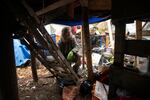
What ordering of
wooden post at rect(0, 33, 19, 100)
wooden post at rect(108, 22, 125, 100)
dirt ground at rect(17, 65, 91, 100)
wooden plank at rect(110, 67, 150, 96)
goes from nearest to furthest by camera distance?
1. wooden plank at rect(110, 67, 150, 96)
2. wooden post at rect(108, 22, 125, 100)
3. wooden post at rect(0, 33, 19, 100)
4. dirt ground at rect(17, 65, 91, 100)

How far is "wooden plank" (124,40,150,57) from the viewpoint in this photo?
1.78m

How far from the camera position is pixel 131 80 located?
1909mm

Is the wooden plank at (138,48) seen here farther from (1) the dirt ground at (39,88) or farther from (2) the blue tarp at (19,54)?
(2) the blue tarp at (19,54)

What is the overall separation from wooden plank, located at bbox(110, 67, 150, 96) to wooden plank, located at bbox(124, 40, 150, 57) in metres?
0.18

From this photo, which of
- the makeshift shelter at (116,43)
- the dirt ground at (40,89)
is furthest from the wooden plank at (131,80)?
the dirt ground at (40,89)

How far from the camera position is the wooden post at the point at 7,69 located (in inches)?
98.5

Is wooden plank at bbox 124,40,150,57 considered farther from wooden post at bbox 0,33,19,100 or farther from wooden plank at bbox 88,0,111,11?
wooden plank at bbox 88,0,111,11

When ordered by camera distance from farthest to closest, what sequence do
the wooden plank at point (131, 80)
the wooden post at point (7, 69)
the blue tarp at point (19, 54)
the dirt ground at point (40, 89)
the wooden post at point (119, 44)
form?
the blue tarp at point (19, 54) < the dirt ground at point (40, 89) < the wooden post at point (7, 69) < the wooden post at point (119, 44) < the wooden plank at point (131, 80)

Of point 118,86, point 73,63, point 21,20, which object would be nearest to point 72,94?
point 73,63

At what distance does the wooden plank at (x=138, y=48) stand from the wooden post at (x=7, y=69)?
4.56ft

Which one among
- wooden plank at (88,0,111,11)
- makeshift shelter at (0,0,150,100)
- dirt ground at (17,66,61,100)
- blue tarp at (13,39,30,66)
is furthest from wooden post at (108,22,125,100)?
blue tarp at (13,39,30,66)

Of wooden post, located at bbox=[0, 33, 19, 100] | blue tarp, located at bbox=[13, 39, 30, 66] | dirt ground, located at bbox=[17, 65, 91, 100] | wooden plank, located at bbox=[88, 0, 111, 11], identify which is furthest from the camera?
blue tarp, located at bbox=[13, 39, 30, 66]

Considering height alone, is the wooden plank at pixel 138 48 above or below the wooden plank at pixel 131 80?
above

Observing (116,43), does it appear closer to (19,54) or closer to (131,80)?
(131,80)
